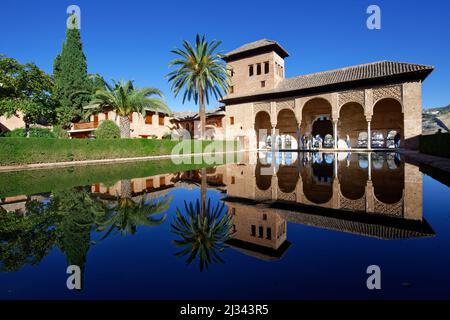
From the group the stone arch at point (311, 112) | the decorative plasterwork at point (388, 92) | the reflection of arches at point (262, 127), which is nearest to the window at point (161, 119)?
the reflection of arches at point (262, 127)

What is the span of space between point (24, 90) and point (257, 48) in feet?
75.9

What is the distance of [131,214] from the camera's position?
4574mm

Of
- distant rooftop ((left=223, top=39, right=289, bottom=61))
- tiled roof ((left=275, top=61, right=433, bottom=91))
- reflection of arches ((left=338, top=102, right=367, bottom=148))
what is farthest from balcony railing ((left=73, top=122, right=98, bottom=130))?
reflection of arches ((left=338, top=102, right=367, bottom=148))

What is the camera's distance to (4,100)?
19.1m

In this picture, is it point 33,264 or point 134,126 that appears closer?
point 33,264

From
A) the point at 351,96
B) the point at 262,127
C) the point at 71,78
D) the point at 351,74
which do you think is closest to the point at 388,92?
the point at 351,96

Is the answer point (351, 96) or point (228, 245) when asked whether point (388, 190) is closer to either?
point (228, 245)

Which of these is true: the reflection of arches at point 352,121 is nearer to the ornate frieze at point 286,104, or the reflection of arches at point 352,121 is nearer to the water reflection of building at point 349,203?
the ornate frieze at point 286,104

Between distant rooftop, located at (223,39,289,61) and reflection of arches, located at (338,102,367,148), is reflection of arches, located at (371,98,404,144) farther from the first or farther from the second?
distant rooftop, located at (223,39,289,61)

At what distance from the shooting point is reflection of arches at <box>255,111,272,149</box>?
31453mm
